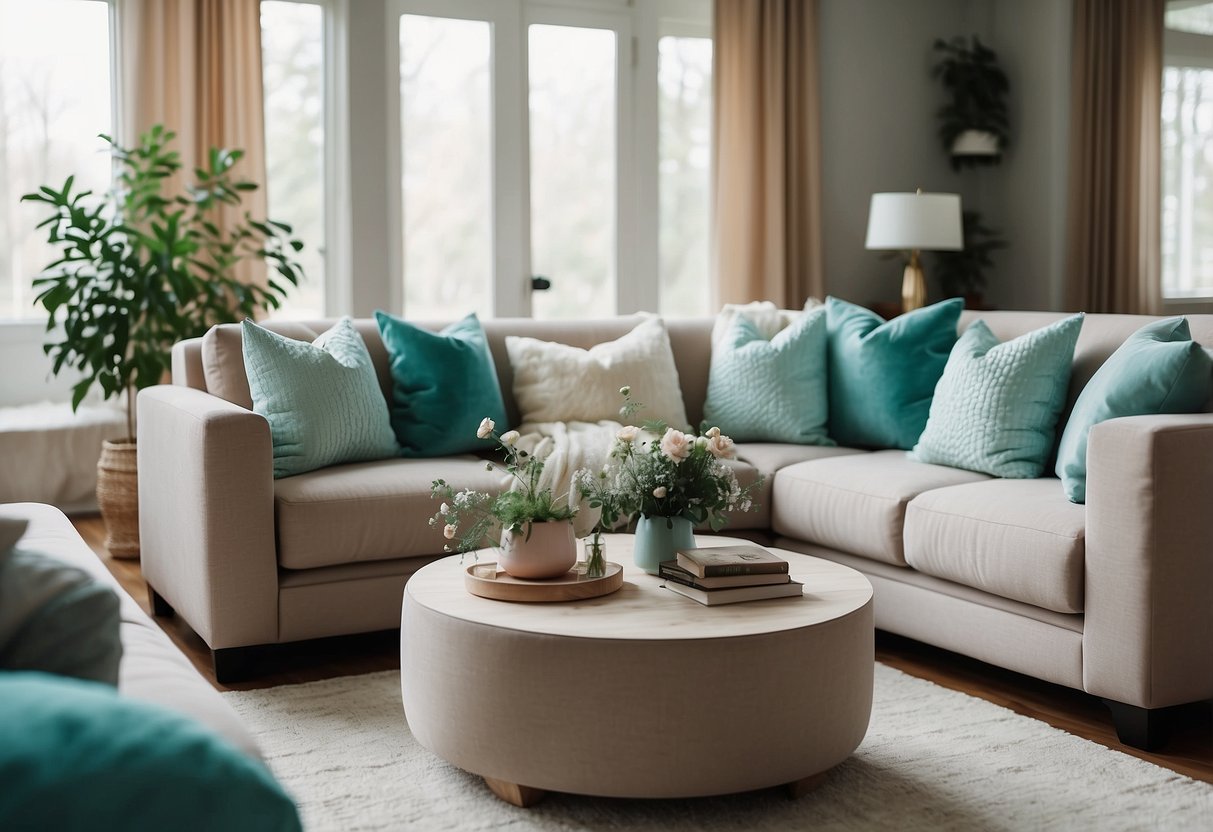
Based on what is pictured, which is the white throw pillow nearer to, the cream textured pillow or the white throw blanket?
the cream textured pillow

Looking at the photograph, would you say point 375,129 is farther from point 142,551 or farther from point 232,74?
point 142,551

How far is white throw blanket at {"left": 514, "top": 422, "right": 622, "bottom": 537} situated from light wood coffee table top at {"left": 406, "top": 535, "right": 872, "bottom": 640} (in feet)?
2.66

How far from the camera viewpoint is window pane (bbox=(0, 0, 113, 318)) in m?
4.99

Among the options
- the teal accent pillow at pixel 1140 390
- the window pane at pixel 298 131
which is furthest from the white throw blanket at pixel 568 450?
the window pane at pixel 298 131

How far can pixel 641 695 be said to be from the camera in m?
2.07

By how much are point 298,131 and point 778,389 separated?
2741mm

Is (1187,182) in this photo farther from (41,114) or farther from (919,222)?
(41,114)

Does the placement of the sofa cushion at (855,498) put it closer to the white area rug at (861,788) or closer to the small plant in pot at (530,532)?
the white area rug at (861,788)

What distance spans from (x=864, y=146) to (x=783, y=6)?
0.91m

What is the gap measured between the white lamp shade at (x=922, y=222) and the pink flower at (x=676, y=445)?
11.0 feet

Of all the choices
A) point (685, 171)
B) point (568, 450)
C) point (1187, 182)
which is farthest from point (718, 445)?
point (1187, 182)

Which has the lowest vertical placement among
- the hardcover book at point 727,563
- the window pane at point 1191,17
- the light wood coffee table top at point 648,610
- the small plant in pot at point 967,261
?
the light wood coffee table top at point 648,610

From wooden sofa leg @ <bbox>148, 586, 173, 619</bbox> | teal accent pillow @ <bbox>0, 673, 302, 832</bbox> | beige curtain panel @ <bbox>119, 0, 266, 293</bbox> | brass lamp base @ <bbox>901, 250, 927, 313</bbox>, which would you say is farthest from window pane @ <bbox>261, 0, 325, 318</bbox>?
teal accent pillow @ <bbox>0, 673, 302, 832</bbox>

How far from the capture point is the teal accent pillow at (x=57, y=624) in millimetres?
920
